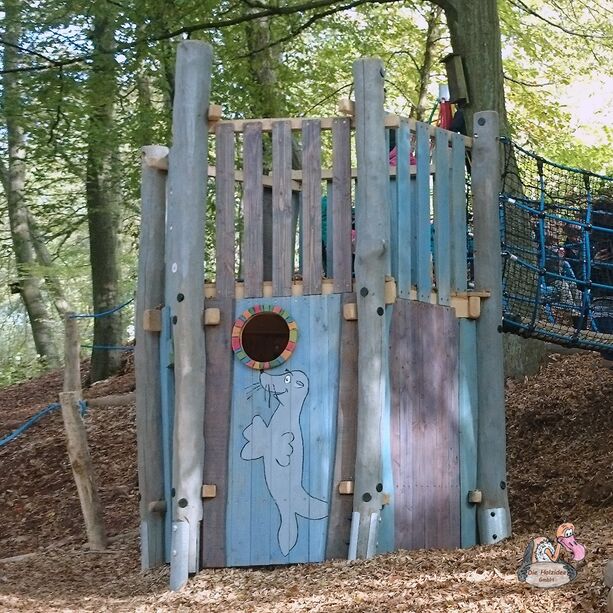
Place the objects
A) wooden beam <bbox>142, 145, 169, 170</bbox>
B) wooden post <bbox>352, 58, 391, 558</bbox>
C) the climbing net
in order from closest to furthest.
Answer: wooden post <bbox>352, 58, 391, 558</bbox> → wooden beam <bbox>142, 145, 169, 170</bbox> → the climbing net

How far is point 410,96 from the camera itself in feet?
58.6

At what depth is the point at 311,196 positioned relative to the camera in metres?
7.04

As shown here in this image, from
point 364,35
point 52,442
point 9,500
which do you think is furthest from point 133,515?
point 364,35

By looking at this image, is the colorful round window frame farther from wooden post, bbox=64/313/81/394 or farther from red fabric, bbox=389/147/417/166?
wooden post, bbox=64/313/81/394

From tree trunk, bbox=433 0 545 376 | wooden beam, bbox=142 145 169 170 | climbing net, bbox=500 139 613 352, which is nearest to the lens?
wooden beam, bbox=142 145 169 170

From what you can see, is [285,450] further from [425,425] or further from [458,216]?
[458,216]

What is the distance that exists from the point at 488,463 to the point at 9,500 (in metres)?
5.76

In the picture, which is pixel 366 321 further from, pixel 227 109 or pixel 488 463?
pixel 227 109

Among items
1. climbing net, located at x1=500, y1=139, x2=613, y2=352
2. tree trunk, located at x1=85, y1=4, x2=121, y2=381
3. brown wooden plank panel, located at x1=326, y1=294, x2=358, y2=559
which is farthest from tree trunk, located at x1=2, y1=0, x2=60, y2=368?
brown wooden plank panel, located at x1=326, y1=294, x2=358, y2=559

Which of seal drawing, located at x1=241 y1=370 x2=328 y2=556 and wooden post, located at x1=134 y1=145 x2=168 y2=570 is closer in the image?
seal drawing, located at x1=241 y1=370 x2=328 y2=556

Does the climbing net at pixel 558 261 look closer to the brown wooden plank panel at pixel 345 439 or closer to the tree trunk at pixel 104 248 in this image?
the brown wooden plank panel at pixel 345 439

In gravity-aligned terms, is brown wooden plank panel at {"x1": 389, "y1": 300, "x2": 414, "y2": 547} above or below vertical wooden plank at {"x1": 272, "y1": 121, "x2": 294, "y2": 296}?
below

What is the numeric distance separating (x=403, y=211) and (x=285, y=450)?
1.71 metres

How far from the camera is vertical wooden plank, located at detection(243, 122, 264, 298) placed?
7.05 metres
